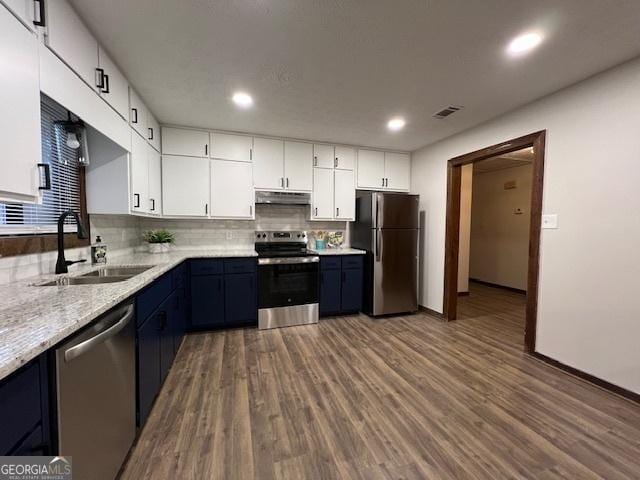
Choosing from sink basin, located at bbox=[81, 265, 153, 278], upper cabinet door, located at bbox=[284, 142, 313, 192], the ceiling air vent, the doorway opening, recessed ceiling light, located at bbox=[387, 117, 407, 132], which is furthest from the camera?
upper cabinet door, located at bbox=[284, 142, 313, 192]

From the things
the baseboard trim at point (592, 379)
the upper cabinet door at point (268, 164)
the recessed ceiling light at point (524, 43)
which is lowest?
the baseboard trim at point (592, 379)

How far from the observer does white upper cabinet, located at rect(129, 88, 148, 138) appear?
2.27m

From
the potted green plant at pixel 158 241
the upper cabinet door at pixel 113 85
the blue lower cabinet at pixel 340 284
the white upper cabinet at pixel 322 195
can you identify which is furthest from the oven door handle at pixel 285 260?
the upper cabinet door at pixel 113 85

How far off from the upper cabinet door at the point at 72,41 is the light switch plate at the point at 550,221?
3.62 meters

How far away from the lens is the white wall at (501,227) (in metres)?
5.09

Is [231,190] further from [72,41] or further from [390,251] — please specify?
[390,251]

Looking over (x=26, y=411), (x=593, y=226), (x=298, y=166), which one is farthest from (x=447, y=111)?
(x=26, y=411)

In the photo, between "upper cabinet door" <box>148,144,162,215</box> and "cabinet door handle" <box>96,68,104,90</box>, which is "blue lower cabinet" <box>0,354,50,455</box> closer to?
"cabinet door handle" <box>96,68,104,90</box>

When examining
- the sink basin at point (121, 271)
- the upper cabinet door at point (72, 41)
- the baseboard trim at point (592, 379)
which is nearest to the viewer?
Answer: the upper cabinet door at point (72, 41)

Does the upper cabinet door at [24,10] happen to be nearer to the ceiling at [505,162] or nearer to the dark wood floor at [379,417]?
the dark wood floor at [379,417]

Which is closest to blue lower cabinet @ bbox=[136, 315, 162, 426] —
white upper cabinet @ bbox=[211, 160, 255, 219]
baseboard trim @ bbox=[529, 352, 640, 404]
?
white upper cabinet @ bbox=[211, 160, 255, 219]

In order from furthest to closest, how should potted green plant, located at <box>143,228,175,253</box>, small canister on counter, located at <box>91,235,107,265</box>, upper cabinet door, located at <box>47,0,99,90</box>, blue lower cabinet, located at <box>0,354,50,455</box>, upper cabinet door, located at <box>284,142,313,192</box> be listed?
1. upper cabinet door, located at <box>284,142,313,192</box>
2. potted green plant, located at <box>143,228,175,253</box>
3. small canister on counter, located at <box>91,235,107,265</box>
4. upper cabinet door, located at <box>47,0,99,90</box>
5. blue lower cabinet, located at <box>0,354,50,455</box>

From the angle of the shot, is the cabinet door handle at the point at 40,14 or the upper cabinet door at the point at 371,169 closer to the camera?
the cabinet door handle at the point at 40,14

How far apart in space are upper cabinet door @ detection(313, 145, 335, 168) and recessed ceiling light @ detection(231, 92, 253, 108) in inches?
49.9
